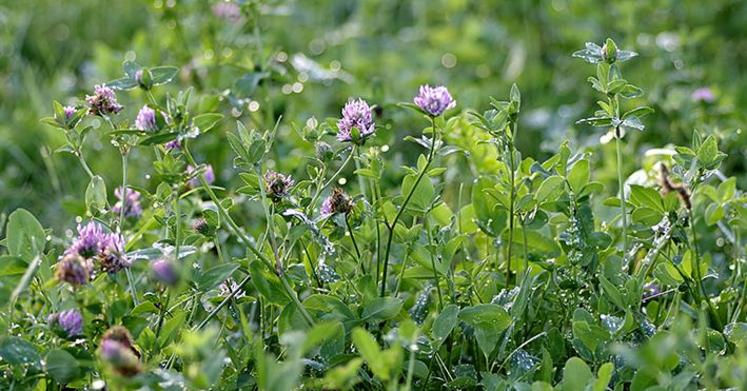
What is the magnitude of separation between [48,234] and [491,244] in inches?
27.1

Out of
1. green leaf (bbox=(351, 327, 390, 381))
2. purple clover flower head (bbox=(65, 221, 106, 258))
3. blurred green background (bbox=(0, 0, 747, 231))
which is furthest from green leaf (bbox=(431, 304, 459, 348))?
blurred green background (bbox=(0, 0, 747, 231))

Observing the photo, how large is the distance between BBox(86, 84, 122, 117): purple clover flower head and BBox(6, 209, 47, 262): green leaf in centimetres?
17

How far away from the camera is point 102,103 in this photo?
153cm

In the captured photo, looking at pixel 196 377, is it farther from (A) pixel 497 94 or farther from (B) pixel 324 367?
(A) pixel 497 94

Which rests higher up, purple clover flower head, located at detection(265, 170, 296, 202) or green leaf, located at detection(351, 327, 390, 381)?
purple clover flower head, located at detection(265, 170, 296, 202)

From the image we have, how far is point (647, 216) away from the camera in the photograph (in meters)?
1.64

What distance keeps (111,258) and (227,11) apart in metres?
1.71

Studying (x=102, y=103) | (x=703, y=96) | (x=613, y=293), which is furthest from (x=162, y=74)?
(x=703, y=96)

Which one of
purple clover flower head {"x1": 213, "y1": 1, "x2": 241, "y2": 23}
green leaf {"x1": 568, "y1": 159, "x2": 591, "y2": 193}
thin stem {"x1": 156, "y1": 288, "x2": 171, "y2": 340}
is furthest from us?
purple clover flower head {"x1": 213, "y1": 1, "x2": 241, "y2": 23}

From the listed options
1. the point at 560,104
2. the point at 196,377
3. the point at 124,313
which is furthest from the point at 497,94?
the point at 196,377

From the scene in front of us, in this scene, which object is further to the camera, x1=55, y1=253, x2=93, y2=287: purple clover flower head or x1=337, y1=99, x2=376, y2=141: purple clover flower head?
x1=337, y1=99, x2=376, y2=141: purple clover flower head

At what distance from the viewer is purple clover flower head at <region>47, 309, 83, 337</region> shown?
1334 millimetres

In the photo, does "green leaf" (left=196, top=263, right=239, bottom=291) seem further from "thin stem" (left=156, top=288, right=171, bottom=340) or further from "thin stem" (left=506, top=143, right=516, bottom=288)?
"thin stem" (left=506, top=143, right=516, bottom=288)

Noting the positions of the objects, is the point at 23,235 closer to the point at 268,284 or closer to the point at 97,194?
the point at 97,194
